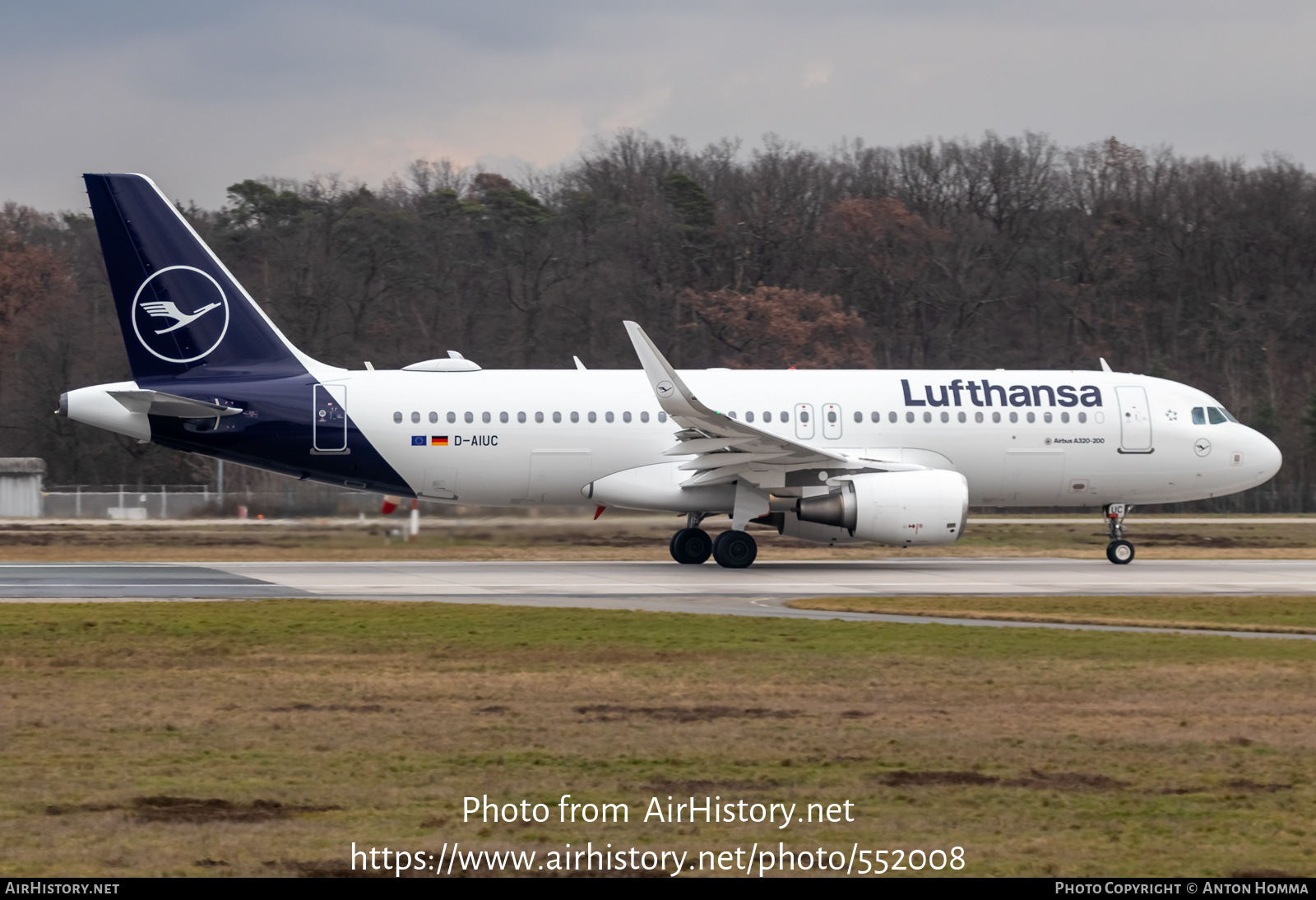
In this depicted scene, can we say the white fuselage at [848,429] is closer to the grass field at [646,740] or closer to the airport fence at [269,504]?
the airport fence at [269,504]

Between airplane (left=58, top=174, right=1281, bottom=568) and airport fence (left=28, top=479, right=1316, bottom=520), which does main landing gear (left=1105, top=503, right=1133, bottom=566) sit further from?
airport fence (left=28, top=479, right=1316, bottom=520)

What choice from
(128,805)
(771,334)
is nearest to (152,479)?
(771,334)

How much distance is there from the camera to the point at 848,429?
28219 mm

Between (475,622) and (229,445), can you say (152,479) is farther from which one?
(475,622)

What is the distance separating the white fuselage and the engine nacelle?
2262 millimetres

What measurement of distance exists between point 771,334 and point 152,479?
23.3 m

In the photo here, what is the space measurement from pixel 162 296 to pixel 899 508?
555 inches

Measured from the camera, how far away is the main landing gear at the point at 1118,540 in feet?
95.6

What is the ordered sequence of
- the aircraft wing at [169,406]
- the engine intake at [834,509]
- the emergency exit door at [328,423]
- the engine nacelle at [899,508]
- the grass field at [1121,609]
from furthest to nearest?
the emergency exit door at [328,423] < the aircraft wing at [169,406] < the engine intake at [834,509] < the engine nacelle at [899,508] < the grass field at [1121,609]

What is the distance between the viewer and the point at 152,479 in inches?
2096

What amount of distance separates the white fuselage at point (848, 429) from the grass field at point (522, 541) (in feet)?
3.42

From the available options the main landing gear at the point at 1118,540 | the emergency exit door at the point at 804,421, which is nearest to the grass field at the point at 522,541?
the main landing gear at the point at 1118,540

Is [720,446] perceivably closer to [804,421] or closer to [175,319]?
[804,421]

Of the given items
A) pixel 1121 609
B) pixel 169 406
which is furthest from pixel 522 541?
pixel 1121 609
